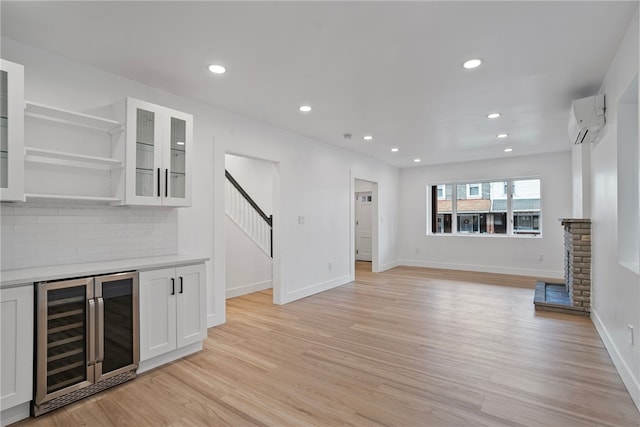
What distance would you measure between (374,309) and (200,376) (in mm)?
2590

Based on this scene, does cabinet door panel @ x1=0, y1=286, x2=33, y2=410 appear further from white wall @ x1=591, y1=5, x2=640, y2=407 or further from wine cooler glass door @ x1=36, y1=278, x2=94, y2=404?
white wall @ x1=591, y1=5, x2=640, y2=407

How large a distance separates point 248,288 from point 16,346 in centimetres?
367

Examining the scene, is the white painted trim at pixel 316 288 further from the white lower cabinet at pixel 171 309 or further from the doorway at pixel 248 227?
the white lower cabinet at pixel 171 309

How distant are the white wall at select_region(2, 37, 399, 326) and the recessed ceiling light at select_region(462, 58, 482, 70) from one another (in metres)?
2.65

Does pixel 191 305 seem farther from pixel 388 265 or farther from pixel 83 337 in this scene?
pixel 388 265

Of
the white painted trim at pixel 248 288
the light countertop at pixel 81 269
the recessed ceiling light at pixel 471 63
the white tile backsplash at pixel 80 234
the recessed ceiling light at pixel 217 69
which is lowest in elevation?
the white painted trim at pixel 248 288

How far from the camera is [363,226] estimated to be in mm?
9594

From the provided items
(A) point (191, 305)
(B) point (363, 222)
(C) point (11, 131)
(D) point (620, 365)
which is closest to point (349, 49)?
(C) point (11, 131)

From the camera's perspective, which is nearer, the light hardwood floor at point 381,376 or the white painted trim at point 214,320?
the light hardwood floor at point 381,376

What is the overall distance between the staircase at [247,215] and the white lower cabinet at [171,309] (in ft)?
8.03

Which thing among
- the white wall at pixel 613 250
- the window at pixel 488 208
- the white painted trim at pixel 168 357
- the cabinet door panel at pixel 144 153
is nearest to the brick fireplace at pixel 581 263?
the white wall at pixel 613 250

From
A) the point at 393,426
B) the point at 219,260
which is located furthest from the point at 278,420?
the point at 219,260

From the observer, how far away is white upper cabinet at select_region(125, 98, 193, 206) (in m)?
2.86

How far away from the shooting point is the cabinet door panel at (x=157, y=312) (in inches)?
106
